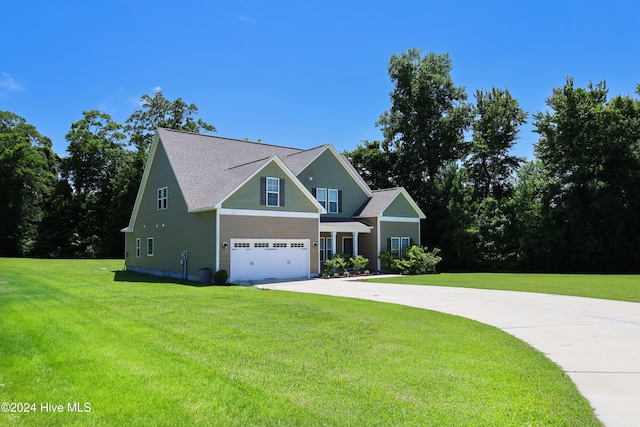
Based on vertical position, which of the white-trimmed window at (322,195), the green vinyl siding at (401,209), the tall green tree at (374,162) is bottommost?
the green vinyl siding at (401,209)

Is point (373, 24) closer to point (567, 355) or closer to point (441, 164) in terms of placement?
point (567, 355)

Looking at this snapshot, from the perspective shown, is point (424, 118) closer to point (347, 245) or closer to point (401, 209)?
point (401, 209)

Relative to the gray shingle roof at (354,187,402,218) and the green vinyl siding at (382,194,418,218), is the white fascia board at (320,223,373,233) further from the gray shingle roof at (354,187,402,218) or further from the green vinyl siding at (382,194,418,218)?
the green vinyl siding at (382,194,418,218)

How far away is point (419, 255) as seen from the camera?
92.1ft

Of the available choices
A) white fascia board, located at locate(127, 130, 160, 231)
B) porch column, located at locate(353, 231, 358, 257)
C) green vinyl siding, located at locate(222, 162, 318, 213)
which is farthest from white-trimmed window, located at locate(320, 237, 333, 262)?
white fascia board, located at locate(127, 130, 160, 231)

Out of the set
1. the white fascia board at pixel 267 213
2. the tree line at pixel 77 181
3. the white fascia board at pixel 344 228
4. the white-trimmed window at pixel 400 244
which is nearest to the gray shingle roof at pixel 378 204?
the white fascia board at pixel 344 228

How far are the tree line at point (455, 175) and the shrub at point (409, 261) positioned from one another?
18.5 ft

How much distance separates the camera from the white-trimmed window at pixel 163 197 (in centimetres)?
2517

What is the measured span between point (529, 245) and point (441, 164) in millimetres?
10158

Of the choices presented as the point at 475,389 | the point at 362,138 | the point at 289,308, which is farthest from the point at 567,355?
the point at 362,138

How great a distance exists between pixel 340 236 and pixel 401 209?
4358 mm

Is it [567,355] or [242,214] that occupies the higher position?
[242,214]

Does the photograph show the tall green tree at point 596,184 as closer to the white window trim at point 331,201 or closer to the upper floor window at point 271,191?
the white window trim at point 331,201

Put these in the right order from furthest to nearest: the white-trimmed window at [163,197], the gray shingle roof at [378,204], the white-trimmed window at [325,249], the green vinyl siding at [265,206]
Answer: the gray shingle roof at [378,204] → the white-trimmed window at [325,249] → the white-trimmed window at [163,197] → the green vinyl siding at [265,206]
